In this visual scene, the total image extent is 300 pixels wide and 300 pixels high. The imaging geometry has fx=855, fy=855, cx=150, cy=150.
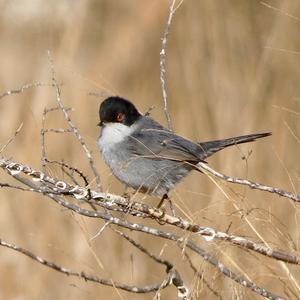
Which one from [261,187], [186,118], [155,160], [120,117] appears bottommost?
[186,118]

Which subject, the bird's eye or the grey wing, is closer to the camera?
the grey wing

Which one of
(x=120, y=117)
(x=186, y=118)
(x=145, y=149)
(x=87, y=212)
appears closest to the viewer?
(x=87, y=212)

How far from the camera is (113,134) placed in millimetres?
4012

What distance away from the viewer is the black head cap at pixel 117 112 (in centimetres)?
405

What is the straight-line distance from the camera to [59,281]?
18.5 feet

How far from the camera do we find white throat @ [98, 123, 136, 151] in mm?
3959

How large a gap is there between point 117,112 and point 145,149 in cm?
28

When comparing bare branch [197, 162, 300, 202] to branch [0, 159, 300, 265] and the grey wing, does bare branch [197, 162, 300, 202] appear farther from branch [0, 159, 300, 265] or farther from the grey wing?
the grey wing

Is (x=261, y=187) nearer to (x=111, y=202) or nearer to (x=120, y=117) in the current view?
(x=111, y=202)

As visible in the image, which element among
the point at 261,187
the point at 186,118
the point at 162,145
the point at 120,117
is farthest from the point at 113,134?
the point at 186,118

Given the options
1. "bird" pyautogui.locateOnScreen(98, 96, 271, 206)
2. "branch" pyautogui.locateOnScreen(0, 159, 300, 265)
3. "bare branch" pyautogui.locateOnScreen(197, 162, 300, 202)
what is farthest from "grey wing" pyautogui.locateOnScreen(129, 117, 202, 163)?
"branch" pyautogui.locateOnScreen(0, 159, 300, 265)

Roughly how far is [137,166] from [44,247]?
197 cm

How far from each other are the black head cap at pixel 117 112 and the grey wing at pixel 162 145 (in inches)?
2.6

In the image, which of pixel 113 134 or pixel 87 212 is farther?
pixel 113 134
